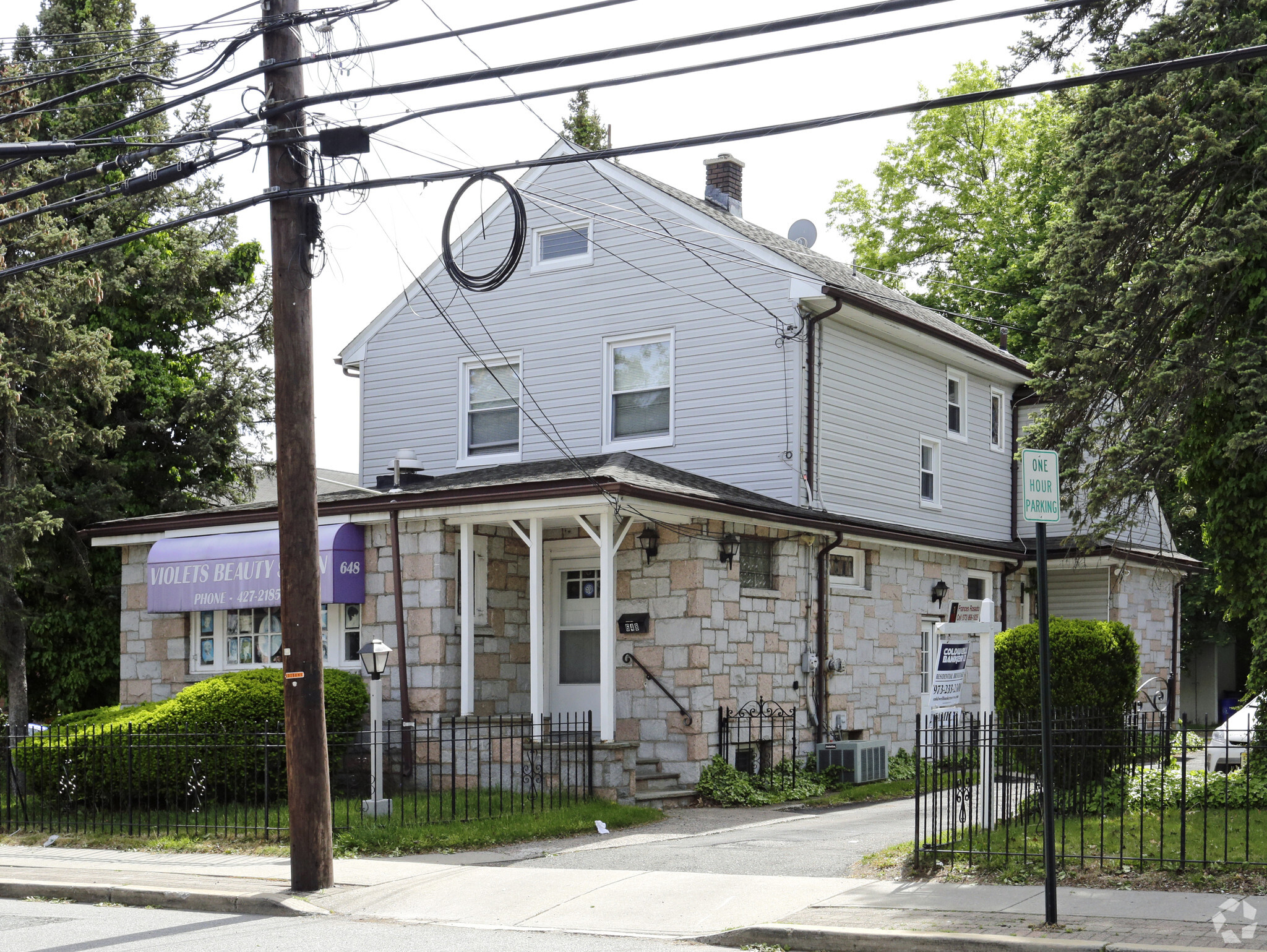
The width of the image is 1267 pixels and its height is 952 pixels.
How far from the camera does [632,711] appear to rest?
16.7 meters

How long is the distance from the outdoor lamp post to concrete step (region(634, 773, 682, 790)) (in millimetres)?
3230

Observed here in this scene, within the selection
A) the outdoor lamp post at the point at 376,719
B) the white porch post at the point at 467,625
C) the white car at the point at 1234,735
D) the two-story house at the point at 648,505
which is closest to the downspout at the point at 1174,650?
the two-story house at the point at 648,505

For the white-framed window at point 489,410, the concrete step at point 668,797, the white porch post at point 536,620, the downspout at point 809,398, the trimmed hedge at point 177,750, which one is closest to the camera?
the trimmed hedge at point 177,750

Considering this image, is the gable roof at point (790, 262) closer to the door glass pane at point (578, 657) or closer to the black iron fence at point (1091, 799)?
the door glass pane at point (578, 657)

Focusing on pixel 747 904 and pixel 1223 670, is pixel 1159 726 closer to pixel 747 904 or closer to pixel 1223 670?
pixel 747 904

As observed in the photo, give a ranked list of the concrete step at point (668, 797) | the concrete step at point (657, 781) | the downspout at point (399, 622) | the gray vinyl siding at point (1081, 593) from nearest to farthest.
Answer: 1. the concrete step at point (668, 797)
2. the concrete step at point (657, 781)
3. the downspout at point (399, 622)
4. the gray vinyl siding at point (1081, 593)

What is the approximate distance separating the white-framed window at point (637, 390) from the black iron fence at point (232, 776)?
19.5ft

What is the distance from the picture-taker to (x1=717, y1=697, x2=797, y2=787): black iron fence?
16828 millimetres

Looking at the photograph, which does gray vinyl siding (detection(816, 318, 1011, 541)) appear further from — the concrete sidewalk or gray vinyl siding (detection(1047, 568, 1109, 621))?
the concrete sidewalk

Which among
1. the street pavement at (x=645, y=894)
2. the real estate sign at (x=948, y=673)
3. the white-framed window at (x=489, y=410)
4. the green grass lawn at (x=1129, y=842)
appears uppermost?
the white-framed window at (x=489, y=410)

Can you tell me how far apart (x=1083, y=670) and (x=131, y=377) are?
14.3m

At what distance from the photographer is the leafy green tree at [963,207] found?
35.8 metres

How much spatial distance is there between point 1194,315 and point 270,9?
942 cm

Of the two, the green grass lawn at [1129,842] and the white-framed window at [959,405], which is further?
the white-framed window at [959,405]
